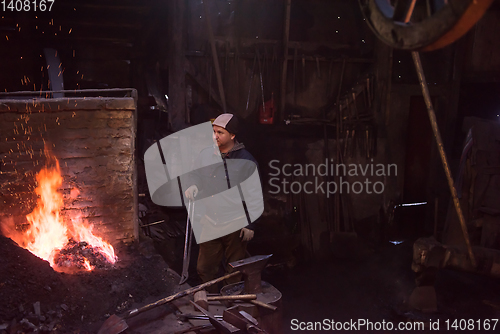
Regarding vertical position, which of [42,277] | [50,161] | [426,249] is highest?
[50,161]

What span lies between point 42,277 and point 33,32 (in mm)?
5956

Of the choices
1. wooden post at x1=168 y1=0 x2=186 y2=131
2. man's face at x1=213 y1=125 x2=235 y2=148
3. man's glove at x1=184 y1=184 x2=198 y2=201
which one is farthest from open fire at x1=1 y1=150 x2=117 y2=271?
wooden post at x1=168 y1=0 x2=186 y2=131

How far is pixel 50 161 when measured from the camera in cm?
388

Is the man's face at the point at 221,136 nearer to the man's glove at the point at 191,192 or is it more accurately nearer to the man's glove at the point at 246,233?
the man's glove at the point at 191,192

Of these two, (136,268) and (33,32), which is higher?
(33,32)

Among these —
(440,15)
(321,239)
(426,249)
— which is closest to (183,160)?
(321,239)

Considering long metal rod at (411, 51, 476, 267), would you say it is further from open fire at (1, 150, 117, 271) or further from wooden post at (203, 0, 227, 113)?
wooden post at (203, 0, 227, 113)

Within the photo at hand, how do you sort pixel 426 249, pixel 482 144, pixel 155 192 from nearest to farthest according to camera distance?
pixel 426 249 → pixel 482 144 → pixel 155 192

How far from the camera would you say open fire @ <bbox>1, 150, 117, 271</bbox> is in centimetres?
376

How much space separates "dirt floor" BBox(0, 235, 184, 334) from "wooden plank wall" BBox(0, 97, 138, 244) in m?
0.57

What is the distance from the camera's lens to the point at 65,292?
126 inches

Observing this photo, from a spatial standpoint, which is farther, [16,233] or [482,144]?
[482,144]

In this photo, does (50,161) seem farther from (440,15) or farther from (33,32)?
(33,32)

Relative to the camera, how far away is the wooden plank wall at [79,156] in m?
3.73
